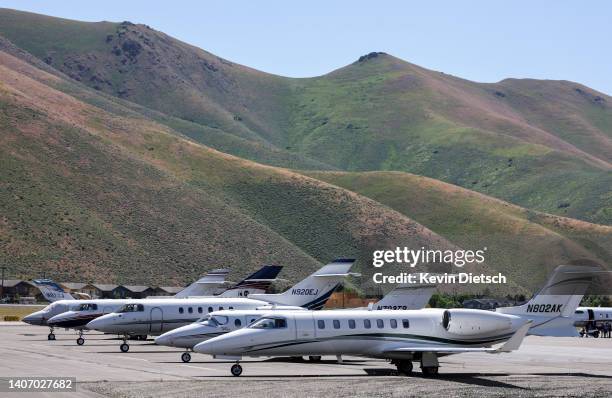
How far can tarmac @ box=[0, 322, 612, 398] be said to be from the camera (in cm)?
Result: 2889

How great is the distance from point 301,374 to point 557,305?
11.4 meters

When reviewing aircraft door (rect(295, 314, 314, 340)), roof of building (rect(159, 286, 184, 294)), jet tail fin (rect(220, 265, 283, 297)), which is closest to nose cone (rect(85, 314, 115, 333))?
aircraft door (rect(295, 314, 314, 340))

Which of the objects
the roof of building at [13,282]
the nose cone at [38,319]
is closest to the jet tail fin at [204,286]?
the nose cone at [38,319]

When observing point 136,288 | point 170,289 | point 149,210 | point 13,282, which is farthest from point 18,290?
point 149,210

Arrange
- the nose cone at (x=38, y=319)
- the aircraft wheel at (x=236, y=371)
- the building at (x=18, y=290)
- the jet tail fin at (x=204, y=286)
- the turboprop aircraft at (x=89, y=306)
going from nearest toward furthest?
1. the aircraft wheel at (x=236, y=371)
2. the turboprop aircraft at (x=89, y=306)
3. the nose cone at (x=38, y=319)
4. the jet tail fin at (x=204, y=286)
5. the building at (x=18, y=290)

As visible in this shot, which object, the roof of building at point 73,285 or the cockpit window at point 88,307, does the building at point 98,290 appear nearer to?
the roof of building at point 73,285

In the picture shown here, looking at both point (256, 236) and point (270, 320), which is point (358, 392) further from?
point (256, 236)

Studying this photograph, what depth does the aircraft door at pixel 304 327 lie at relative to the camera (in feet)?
116

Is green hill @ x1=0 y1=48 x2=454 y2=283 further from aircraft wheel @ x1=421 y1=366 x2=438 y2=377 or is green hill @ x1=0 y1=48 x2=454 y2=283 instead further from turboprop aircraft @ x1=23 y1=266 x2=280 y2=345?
aircraft wheel @ x1=421 y1=366 x2=438 y2=377

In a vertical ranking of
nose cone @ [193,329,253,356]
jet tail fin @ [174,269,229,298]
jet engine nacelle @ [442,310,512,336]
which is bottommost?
jet tail fin @ [174,269,229,298]

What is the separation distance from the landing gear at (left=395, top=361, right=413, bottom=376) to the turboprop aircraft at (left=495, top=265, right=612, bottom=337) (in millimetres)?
5906

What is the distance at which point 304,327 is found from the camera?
3556cm

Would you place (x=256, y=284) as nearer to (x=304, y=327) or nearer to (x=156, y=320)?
(x=156, y=320)

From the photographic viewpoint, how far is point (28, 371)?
35062 millimetres
